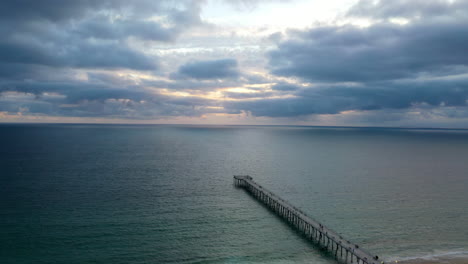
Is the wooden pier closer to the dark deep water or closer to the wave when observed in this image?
the dark deep water

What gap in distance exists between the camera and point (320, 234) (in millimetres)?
48000

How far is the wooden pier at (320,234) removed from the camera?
40.5 meters

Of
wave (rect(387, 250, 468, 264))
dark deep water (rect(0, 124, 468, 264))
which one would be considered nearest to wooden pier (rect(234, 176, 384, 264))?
dark deep water (rect(0, 124, 468, 264))

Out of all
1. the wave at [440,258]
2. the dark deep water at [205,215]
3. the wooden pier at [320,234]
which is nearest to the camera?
the wooden pier at [320,234]

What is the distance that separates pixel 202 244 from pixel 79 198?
3463cm

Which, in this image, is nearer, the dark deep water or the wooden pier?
the wooden pier

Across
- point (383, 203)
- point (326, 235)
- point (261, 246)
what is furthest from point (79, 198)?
point (383, 203)

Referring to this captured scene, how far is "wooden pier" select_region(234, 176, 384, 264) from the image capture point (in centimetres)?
4053

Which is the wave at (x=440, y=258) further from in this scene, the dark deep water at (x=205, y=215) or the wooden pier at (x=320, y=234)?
the wooden pier at (x=320, y=234)

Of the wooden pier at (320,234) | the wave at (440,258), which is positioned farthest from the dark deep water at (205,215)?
the wooden pier at (320,234)

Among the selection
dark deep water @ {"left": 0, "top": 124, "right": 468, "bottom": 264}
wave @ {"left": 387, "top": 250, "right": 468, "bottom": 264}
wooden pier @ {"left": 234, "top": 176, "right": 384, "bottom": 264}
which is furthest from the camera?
Answer: dark deep water @ {"left": 0, "top": 124, "right": 468, "bottom": 264}

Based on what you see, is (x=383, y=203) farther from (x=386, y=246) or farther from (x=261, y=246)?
(x=261, y=246)

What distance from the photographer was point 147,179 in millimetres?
89062

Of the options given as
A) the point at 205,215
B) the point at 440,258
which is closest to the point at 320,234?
the point at 440,258
